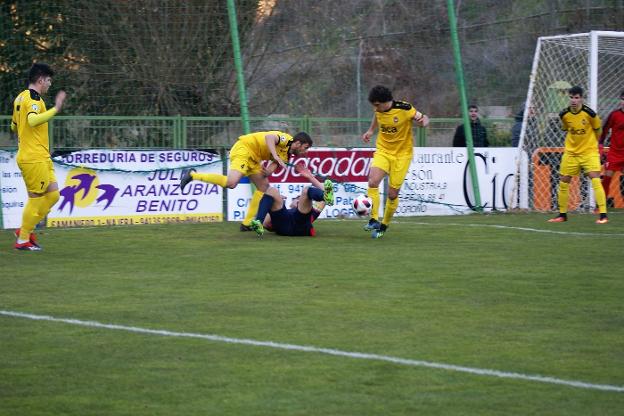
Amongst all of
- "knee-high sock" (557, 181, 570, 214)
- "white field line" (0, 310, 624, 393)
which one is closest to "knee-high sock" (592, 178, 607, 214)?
"knee-high sock" (557, 181, 570, 214)

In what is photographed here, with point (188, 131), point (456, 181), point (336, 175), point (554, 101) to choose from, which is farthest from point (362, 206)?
point (554, 101)

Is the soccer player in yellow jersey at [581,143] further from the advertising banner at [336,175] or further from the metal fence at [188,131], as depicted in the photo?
the advertising banner at [336,175]

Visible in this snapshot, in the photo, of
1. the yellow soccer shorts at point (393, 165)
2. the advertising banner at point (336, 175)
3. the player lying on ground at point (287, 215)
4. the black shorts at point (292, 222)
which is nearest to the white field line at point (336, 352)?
the player lying on ground at point (287, 215)

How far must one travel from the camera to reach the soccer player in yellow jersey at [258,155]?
43.9 feet

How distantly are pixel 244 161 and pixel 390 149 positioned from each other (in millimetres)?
1977

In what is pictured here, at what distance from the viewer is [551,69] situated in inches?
758

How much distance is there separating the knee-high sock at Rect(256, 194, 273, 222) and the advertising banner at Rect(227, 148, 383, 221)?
2890mm

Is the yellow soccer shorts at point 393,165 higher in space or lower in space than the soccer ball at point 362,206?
higher

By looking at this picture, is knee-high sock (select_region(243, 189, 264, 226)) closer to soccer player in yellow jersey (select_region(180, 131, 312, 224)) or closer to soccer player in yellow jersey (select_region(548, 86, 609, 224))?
soccer player in yellow jersey (select_region(180, 131, 312, 224))

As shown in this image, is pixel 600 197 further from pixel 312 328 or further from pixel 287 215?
pixel 312 328

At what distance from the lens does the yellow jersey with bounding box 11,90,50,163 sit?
448 inches

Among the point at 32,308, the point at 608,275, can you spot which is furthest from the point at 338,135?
the point at 32,308

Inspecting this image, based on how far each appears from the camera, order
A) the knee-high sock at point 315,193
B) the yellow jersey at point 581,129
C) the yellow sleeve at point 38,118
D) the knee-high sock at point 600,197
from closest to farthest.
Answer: the yellow sleeve at point 38,118 → the knee-high sock at point 315,193 → the knee-high sock at point 600,197 → the yellow jersey at point 581,129

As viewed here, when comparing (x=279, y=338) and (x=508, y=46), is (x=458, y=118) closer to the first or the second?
(x=508, y=46)
